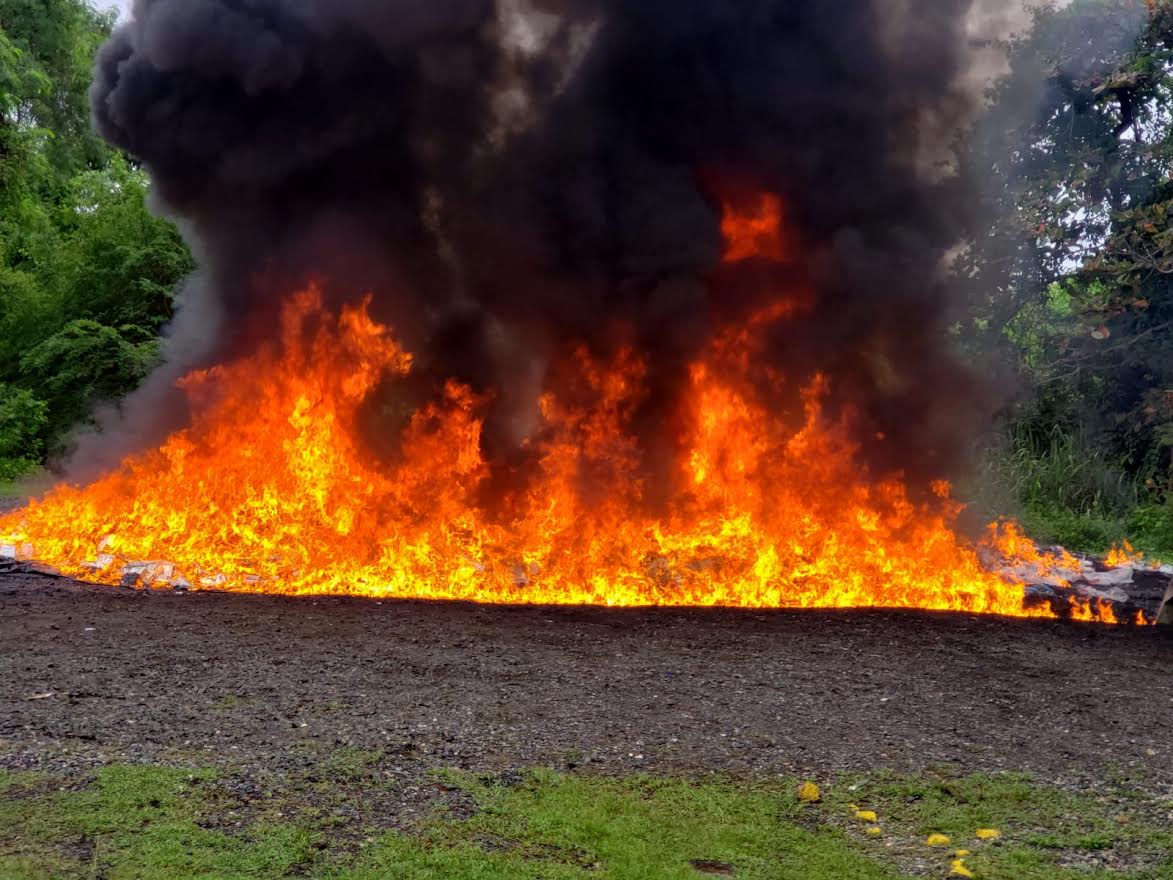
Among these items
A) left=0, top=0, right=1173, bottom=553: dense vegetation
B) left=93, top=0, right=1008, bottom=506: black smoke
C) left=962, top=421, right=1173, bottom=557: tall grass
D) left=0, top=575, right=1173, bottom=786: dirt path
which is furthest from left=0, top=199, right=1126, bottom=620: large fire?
left=0, top=0, right=1173, bottom=553: dense vegetation

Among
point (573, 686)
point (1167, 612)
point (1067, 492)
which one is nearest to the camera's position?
point (573, 686)

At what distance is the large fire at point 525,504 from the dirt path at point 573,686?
28.9 inches

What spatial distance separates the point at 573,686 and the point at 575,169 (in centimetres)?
551

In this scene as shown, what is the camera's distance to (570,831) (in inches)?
160

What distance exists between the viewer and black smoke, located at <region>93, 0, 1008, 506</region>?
9742 mm

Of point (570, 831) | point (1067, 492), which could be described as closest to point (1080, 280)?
point (1067, 492)

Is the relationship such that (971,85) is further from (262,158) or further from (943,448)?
(262,158)

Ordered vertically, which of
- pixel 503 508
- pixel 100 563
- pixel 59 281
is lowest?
pixel 100 563

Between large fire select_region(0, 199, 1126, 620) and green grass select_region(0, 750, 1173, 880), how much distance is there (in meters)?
4.36

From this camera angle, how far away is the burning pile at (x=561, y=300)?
9.40 metres

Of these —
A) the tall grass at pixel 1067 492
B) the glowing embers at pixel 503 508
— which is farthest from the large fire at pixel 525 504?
the tall grass at pixel 1067 492

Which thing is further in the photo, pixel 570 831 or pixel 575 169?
pixel 575 169

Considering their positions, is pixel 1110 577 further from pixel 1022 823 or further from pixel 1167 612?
pixel 1022 823

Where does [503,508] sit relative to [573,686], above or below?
above
